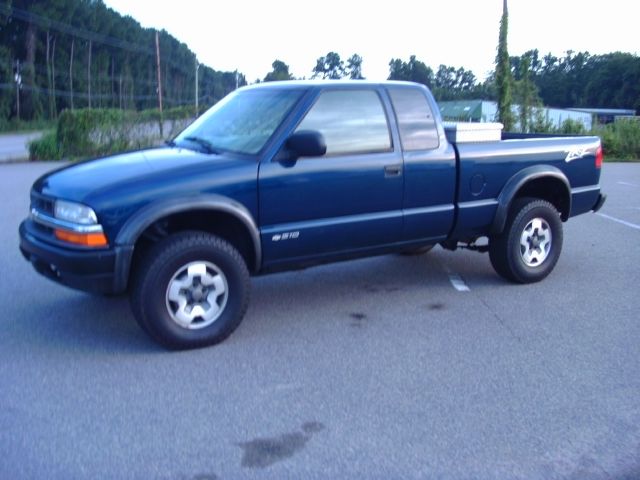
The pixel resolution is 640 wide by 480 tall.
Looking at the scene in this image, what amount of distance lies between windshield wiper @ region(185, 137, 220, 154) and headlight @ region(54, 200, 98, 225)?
1.17 m

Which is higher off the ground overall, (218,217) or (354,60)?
(354,60)

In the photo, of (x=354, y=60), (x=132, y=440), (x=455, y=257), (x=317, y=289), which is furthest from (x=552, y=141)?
(x=354, y=60)

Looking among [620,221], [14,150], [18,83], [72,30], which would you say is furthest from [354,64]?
[72,30]

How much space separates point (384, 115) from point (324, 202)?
101cm

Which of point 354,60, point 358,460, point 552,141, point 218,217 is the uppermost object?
point 354,60

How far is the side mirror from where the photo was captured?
16.8 ft

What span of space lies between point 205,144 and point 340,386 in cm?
237

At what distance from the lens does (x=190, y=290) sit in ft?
16.4

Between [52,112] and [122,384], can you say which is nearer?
[122,384]

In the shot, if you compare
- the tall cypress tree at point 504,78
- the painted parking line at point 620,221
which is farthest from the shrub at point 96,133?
the painted parking line at point 620,221

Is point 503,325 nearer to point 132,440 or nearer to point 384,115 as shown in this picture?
point 384,115

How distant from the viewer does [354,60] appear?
57.4 feet

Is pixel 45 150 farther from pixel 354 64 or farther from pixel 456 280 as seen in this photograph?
pixel 456 280

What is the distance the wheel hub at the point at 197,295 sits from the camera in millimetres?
4926
